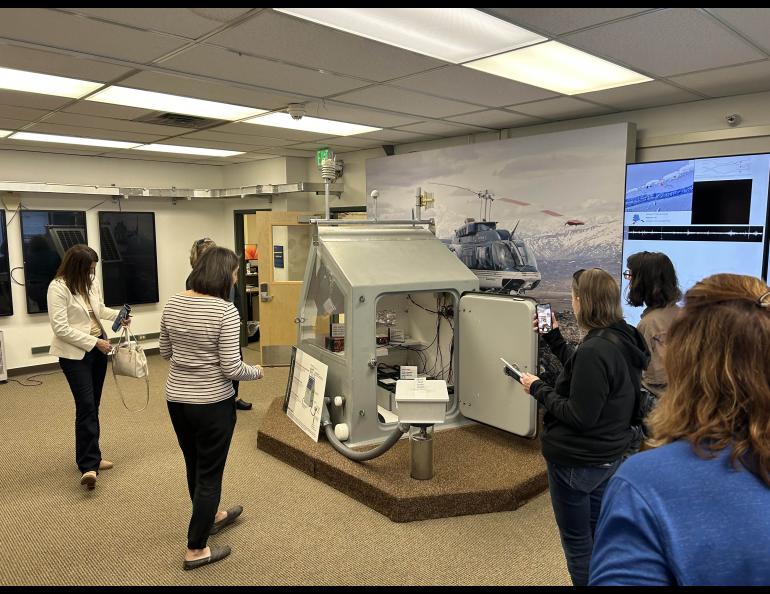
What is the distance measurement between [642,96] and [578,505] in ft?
9.88

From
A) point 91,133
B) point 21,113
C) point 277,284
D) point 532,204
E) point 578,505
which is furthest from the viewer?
point 277,284

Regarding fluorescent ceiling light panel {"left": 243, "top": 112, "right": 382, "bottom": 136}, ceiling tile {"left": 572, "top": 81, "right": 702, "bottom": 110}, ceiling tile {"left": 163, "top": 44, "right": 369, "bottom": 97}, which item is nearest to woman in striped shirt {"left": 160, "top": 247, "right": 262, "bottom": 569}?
ceiling tile {"left": 163, "top": 44, "right": 369, "bottom": 97}

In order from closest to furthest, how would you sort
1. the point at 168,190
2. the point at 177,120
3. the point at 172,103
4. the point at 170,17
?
the point at 170,17 → the point at 172,103 → the point at 177,120 → the point at 168,190

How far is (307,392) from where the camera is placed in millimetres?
3955

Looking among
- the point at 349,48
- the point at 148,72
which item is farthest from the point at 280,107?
the point at 349,48

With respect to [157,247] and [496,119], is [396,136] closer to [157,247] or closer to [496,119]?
[496,119]

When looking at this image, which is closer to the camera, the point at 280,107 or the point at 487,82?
the point at 487,82

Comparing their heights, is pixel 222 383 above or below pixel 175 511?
above

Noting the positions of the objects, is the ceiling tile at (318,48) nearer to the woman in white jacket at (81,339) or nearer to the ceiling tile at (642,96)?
the ceiling tile at (642,96)

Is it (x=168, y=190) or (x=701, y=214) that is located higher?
(x=168, y=190)

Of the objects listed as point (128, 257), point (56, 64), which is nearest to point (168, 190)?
point (128, 257)

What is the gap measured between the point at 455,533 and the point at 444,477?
371 millimetres

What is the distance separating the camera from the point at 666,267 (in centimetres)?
272

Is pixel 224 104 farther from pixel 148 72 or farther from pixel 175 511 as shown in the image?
pixel 175 511
